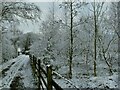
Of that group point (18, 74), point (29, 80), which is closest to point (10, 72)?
point (18, 74)

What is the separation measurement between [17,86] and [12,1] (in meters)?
8.76

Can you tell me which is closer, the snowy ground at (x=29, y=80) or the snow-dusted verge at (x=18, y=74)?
the snow-dusted verge at (x=18, y=74)

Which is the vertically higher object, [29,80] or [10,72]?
[29,80]

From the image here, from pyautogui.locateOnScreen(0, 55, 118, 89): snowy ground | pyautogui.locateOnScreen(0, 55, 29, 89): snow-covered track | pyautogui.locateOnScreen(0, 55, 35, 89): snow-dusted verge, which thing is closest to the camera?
pyautogui.locateOnScreen(0, 55, 35, 89): snow-dusted verge

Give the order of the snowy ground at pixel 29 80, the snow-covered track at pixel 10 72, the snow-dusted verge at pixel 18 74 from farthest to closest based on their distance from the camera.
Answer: the snow-covered track at pixel 10 72 < the snowy ground at pixel 29 80 < the snow-dusted verge at pixel 18 74

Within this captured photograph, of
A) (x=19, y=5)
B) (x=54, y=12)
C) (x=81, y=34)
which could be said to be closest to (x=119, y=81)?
(x=19, y=5)

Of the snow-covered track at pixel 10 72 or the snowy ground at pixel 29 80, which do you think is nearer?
the snowy ground at pixel 29 80

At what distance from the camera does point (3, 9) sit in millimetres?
17625

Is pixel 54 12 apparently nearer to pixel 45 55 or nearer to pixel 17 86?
pixel 45 55

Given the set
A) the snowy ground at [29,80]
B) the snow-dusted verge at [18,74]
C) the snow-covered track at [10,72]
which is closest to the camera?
the snow-dusted verge at [18,74]

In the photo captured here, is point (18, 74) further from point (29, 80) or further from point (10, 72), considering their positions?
point (29, 80)

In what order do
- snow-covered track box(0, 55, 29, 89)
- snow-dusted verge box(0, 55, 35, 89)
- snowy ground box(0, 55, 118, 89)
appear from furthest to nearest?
1. snow-covered track box(0, 55, 29, 89)
2. snowy ground box(0, 55, 118, 89)
3. snow-dusted verge box(0, 55, 35, 89)

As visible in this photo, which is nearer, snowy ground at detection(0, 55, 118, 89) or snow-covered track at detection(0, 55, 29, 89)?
snowy ground at detection(0, 55, 118, 89)

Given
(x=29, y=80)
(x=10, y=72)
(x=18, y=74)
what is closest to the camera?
(x=29, y=80)
